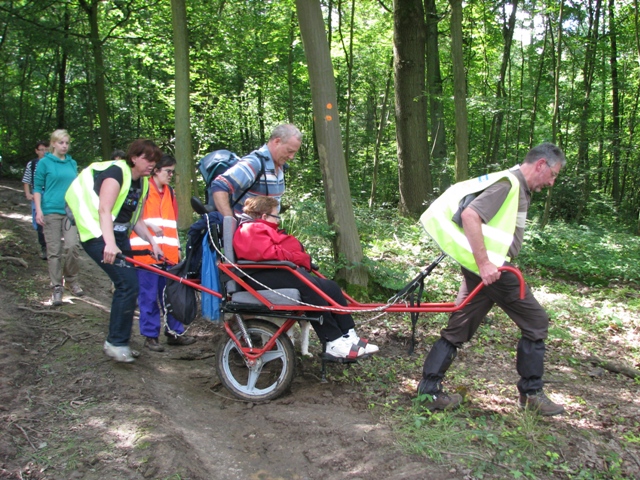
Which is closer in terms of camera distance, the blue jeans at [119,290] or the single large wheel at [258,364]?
the single large wheel at [258,364]

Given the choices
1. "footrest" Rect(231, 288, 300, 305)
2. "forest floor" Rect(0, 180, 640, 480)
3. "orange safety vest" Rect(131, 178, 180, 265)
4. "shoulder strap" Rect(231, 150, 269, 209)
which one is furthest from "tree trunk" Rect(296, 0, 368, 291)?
"footrest" Rect(231, 288, 300, 305)

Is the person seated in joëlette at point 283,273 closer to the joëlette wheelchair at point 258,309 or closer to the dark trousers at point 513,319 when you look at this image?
the joëlette wheelchair at point 258,309

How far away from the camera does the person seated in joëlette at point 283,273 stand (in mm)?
3977

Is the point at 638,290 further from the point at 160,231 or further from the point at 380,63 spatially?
the point at 380,63

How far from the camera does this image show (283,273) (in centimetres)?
404

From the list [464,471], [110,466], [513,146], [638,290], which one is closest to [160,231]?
[110,466]

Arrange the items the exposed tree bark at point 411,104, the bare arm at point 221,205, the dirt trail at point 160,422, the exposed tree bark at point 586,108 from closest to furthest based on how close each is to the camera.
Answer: the dirt trail at point 160,422 → the bare arm at point 221,205 → the exposed tree bark at point 411,104 → the exposed tree bark at point 586,108

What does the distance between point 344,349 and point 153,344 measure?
2.37 metres

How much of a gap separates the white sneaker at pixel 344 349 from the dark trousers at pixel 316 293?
4 centimetres

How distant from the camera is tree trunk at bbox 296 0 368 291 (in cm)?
598

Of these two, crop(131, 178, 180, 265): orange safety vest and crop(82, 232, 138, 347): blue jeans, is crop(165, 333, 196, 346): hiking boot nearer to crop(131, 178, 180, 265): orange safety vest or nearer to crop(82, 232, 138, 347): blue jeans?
crop(131, 178, 180, 265): orange safety vest

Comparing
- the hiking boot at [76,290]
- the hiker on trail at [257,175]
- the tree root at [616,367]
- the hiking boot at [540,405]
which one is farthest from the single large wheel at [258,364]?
the tree root at [616,367]

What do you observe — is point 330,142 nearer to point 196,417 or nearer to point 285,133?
point 285,133

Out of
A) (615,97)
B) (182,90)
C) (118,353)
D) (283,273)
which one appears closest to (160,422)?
(118,353)
